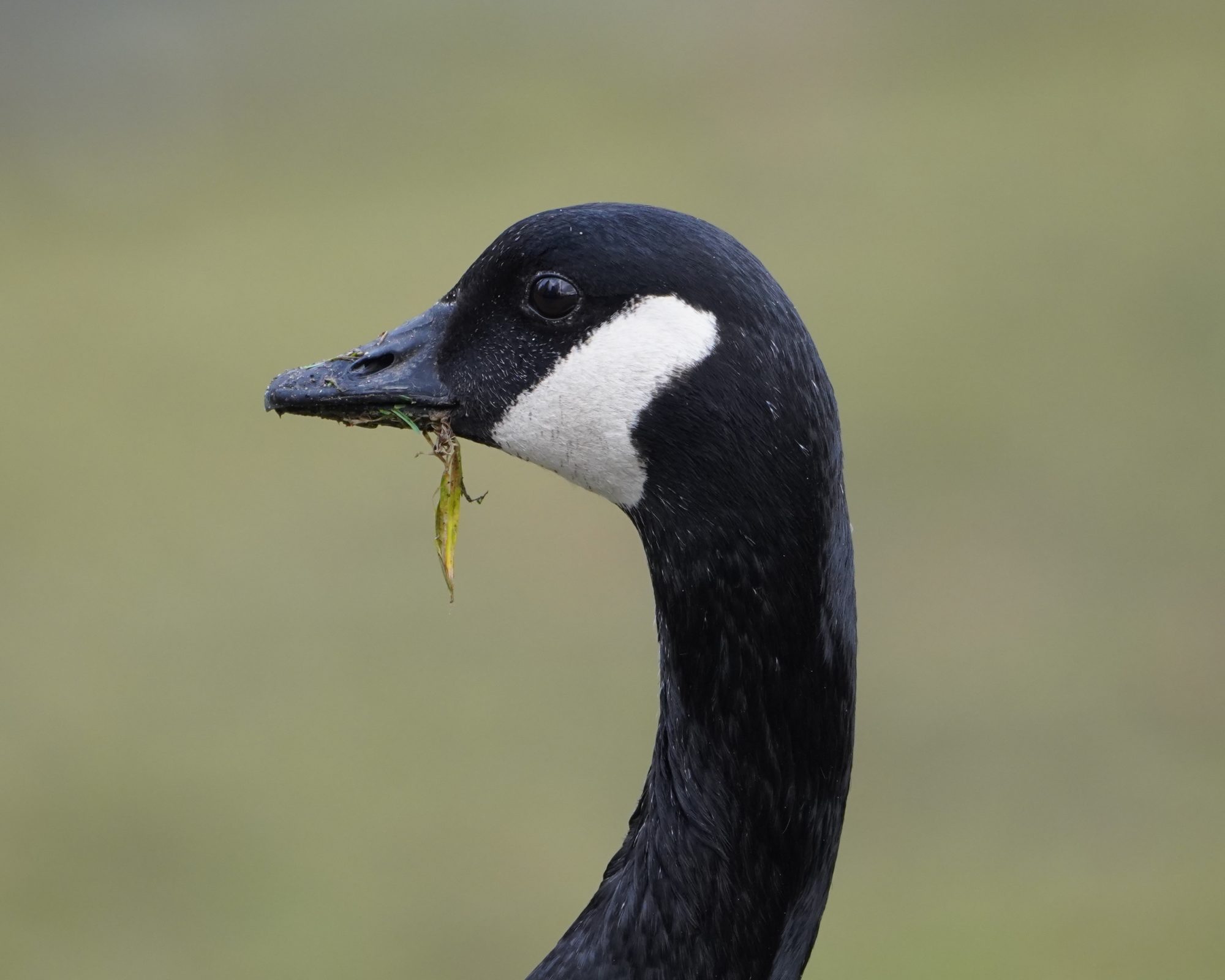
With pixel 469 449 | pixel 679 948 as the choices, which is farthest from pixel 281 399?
pixel 469 449

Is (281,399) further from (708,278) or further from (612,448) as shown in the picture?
(708,278)

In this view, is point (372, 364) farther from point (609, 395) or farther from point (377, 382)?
point (609, 395)

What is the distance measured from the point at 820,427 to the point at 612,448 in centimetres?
24

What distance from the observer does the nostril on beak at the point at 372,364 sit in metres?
1.57

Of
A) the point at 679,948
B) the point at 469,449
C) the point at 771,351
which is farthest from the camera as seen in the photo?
the point at 469,449

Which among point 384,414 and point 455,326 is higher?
point 455,326

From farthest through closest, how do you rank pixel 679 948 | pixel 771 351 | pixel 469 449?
pixel 469 449
pixel 679 948
pixel 771 351

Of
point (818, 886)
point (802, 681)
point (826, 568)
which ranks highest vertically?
point (826, 568)

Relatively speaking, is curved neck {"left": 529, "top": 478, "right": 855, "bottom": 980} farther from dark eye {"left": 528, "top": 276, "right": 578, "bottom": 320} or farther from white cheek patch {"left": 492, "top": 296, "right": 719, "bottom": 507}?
dark eye {"left": 528, "top": 276, "right": 578, "bottom": 320}

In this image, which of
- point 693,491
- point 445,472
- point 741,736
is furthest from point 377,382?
point 741,736

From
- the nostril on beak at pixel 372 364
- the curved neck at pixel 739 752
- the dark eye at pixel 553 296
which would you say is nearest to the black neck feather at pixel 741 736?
the curved neck at pixel 739 752

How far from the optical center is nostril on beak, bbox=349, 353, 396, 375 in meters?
1.57

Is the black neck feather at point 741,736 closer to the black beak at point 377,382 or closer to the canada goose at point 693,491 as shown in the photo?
the canada goose at point 693,491

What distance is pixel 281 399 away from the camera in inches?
60.7
